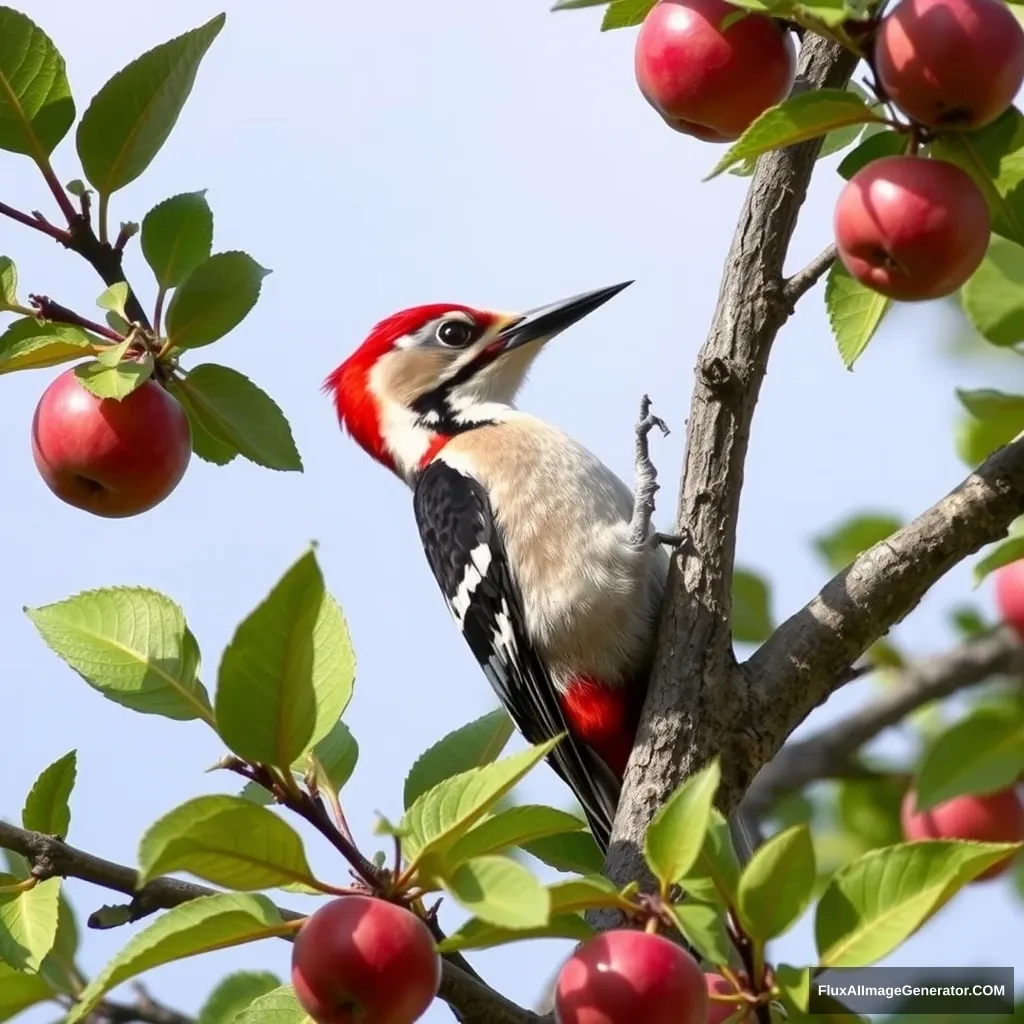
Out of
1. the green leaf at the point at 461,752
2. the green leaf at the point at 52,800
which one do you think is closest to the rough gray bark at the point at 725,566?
the green leaf at the point at 461,752

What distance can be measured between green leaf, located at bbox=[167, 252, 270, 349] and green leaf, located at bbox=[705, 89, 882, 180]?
3.12 feet

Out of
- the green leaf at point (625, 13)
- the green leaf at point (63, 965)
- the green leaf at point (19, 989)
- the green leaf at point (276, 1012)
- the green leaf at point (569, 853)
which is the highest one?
the green leaf at point (625, 13)

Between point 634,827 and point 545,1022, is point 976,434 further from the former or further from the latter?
point 545,1022

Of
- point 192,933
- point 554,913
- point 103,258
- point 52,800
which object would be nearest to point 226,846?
point 192,933

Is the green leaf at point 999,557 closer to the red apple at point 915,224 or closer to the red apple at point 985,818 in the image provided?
the red apple at point 915,224

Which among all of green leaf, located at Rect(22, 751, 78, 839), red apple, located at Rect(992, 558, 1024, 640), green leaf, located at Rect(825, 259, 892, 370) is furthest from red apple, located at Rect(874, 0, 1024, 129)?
green leaf, located at Rect(22, 751, 78, 839)

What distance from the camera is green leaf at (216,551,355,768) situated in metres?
1.92

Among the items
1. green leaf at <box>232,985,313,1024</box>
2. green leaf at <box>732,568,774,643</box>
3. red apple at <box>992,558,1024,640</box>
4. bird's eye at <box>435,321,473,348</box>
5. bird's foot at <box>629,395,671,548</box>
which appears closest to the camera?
green leaf at <box>232,985,313,1024</box>

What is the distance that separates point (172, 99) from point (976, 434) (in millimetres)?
1650

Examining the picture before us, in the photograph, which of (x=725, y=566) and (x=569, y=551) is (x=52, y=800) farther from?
(x=569, y=551)

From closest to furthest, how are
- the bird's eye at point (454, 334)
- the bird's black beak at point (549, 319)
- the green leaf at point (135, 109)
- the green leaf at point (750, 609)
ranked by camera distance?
1. the green leaf at point (135, 109)
2. the green leaf at point (750, 609)
3. the bird's black beak at point (549, 319)
4. the bird's eye at point (454, 334)

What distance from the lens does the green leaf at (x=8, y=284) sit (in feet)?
9.23

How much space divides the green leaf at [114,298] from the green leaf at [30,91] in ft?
0.96

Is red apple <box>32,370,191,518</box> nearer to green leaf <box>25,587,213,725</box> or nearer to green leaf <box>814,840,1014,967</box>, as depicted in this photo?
green leaf <box>25,587,213,725</box>
